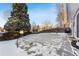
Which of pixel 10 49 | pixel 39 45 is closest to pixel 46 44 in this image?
pixel 39 45

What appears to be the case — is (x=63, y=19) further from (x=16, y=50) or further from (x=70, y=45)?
(x=16, y=50)

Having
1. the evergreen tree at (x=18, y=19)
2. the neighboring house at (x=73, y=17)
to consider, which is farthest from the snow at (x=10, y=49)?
the neighboring house at (x=73, y=17)

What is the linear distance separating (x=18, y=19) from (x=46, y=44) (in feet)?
1.17

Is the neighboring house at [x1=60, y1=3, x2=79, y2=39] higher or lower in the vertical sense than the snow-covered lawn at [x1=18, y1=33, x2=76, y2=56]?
higher

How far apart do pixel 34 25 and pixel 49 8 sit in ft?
0.70

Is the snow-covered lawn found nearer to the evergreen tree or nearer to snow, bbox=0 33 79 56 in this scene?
snow, bbox=0 33 79 56

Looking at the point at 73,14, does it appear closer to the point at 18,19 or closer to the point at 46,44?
the point at 46,44

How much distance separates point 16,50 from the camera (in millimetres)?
1576

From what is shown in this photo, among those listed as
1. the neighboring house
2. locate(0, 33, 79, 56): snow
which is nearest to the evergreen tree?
locate(0, 33, 79, 56): snow

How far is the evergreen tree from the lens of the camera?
1577mm

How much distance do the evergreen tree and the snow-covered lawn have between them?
0.35ft

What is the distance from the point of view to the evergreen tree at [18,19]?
1.58 m

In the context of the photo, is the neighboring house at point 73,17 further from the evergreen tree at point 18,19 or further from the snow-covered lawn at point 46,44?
the evergreen tree at point 18,19

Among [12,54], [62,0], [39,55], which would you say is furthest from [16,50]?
[62,0]
